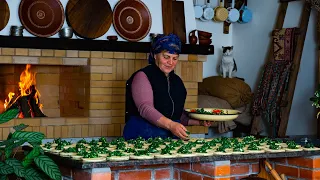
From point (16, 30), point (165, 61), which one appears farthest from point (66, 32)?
point (165, 61)

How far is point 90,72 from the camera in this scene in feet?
20.5

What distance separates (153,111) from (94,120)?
2235mm

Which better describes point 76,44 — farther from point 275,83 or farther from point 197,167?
point 197,167

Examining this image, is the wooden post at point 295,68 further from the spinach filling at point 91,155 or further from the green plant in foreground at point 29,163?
the spinach filling at point 91,155

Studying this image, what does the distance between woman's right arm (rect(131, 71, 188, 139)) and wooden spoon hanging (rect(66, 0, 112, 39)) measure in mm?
1888

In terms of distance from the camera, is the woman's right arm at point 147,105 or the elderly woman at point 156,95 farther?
the elderly woman at point 156,95

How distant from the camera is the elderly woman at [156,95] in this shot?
4.30m

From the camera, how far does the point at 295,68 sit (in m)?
7.17

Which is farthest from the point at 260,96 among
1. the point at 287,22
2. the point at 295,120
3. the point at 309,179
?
the point at 309,179

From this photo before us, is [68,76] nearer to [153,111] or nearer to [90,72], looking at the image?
[90,72]

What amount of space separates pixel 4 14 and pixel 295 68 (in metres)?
3.27

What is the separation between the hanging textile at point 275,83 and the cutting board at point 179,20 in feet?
4.26

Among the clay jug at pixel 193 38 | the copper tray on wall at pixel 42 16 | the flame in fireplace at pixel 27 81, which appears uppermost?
the copper tray on wall at pixel 42 16

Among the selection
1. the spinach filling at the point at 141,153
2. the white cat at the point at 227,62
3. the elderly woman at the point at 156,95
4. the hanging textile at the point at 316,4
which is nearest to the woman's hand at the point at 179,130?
the elderly woman at the point at 156,95
